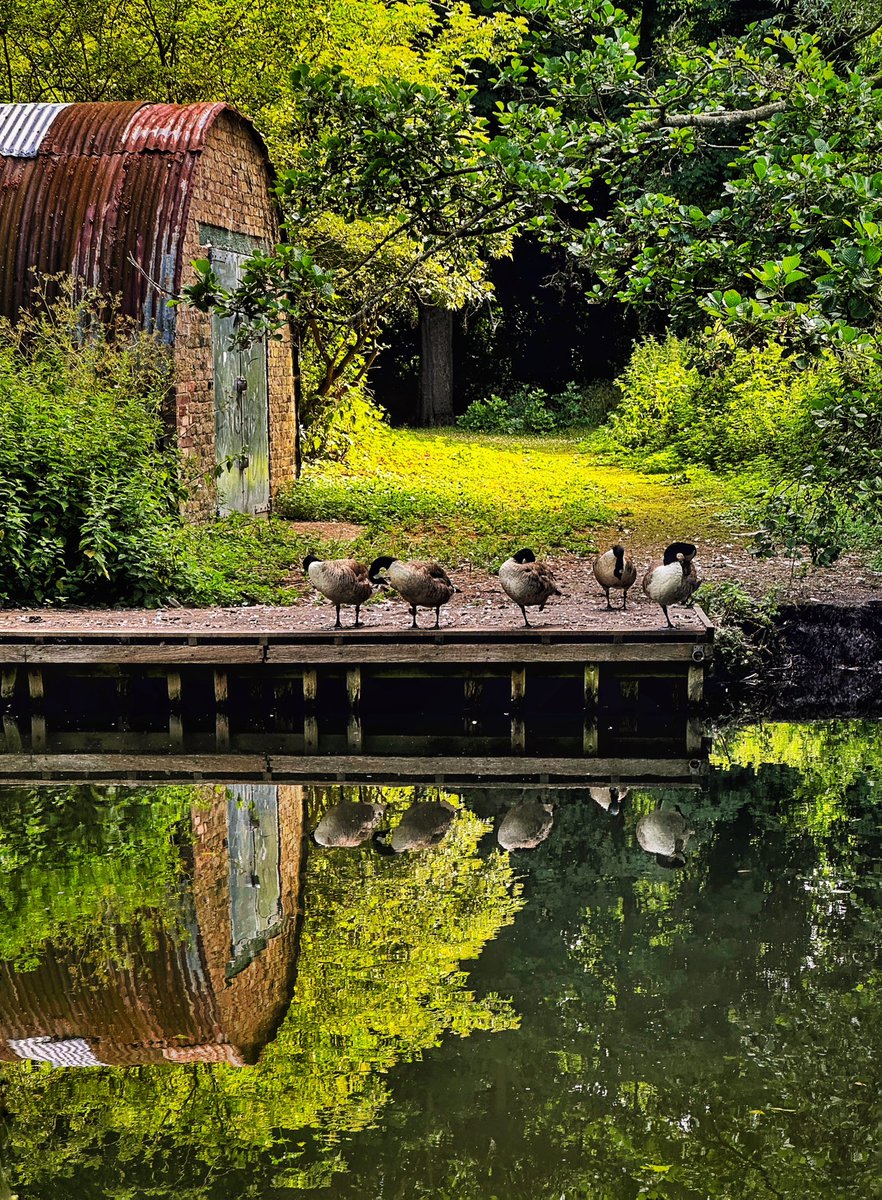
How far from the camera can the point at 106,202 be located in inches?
595

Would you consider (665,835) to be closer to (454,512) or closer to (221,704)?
(221,704)

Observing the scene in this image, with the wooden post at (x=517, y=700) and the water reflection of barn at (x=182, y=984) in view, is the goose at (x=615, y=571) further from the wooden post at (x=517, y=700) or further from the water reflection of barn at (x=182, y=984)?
the water reflection of barn at (x=182, y=984)

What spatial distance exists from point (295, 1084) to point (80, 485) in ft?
28.0

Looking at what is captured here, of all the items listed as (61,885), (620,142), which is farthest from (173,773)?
(620,142)

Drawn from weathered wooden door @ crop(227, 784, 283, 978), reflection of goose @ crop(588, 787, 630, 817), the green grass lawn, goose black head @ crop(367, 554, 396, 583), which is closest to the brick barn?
the green grass lawn

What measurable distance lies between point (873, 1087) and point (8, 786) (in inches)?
265

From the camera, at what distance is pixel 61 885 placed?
27.6 ft

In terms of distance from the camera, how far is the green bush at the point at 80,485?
43.0 feet

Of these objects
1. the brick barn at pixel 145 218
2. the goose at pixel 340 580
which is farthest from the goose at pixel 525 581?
the brick barn at pixel 145 218

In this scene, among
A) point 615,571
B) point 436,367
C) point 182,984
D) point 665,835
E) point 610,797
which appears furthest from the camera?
point 436,367

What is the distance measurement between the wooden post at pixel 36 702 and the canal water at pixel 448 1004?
2.13 m

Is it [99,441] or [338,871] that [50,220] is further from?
[338,871]

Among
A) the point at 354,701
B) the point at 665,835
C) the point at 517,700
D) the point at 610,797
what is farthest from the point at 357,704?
the point at 665,835

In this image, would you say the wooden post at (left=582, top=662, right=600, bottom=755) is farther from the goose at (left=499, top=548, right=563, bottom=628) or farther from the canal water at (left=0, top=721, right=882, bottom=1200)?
the canal water at (left=0, top=721, right=882, bottom=1200)
